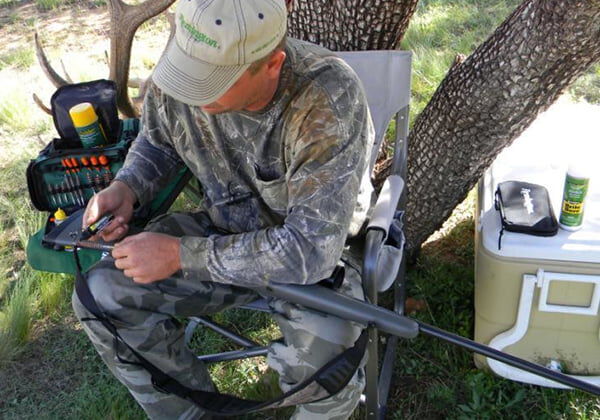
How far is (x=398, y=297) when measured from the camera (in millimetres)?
2643

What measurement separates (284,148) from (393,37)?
929mm

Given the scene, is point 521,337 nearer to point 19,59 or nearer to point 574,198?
point 574,198

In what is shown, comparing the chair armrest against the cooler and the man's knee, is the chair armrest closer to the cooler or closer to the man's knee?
the cooler

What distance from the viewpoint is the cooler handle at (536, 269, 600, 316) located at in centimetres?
215

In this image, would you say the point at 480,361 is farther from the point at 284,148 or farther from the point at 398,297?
the point at 284,148

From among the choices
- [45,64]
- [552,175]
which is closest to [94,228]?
[45,64]

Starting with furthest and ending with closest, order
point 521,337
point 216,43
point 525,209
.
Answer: point 521,337, point 525,209, point 216,43

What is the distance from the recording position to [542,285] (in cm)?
218

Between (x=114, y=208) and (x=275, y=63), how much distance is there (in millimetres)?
789

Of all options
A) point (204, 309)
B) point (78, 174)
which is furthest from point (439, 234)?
point (78, 174)

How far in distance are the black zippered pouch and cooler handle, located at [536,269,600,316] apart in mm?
147

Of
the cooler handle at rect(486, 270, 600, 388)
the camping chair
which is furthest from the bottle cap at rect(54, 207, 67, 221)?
the cooler handle at rect(486, 270, 600, 388)

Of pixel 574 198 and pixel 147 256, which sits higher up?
pixel 147 256

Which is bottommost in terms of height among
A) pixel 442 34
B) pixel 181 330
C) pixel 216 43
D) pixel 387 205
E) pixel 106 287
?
pixel 442 34
